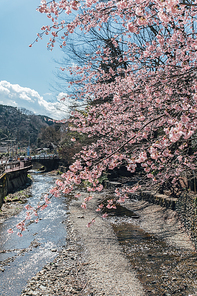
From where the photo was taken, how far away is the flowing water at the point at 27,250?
4.83 meters

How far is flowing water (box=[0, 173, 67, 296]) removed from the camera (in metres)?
4.83

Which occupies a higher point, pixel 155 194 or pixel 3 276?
pixel 155 194

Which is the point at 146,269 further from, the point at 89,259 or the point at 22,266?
the point at 22,266

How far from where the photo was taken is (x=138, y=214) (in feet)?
31.4

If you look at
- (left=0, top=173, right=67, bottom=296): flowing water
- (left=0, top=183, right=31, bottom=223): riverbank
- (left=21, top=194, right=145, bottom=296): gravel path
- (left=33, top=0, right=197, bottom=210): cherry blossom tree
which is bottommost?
(left=0, top=183, right=31, bottom=223): riverbank

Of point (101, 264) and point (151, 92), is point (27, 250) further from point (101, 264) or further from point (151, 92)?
point (151, 92)

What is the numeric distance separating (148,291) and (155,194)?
6544mm

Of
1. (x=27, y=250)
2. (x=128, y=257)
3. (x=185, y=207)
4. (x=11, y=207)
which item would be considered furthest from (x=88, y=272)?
(x=11, y=207)

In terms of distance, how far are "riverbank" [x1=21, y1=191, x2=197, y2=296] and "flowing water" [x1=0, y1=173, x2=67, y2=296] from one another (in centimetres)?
29

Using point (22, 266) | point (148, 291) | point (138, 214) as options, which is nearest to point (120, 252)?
point (148, 291)

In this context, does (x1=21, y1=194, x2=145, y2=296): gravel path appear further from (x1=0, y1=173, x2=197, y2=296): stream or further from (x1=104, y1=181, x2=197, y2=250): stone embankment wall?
(x1=104, y1=181, x2=197, y2=250): stone embankment wall

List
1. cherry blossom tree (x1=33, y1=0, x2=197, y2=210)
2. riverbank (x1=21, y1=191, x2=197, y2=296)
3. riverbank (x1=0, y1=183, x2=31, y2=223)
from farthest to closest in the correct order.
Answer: riverbank (x1=0, y1=183, x2=31, y2=223) → riverbank (x1=21, y1=191, x2=197, y2=296) → cherry blossom tree (x1=33, y1=0, x2=197, y2=210)

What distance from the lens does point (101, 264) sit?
5234 mm

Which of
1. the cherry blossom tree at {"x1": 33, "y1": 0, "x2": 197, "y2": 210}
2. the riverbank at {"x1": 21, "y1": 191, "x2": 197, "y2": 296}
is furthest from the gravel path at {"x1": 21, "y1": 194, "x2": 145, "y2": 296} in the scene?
the cherry blossom tree at {"x1": 33, "y1": 0, "x2": 197, "y2": 210}
